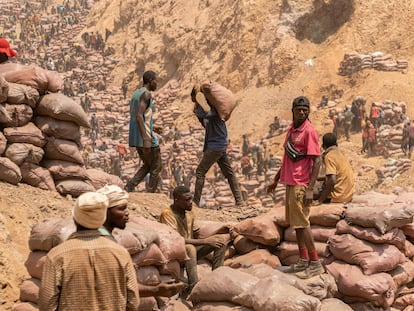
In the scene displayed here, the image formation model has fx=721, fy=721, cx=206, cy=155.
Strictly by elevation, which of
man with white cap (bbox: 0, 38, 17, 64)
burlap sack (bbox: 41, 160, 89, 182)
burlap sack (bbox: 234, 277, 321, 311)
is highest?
man with white cap (bbox: 0, 38, 17, 64)

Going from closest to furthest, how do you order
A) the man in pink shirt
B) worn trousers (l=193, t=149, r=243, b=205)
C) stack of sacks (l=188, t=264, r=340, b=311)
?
1. stack of sacks (l=188, t=264, r=340, b=311)
2. the man in pink shirt
3. worn trousers (l=193, t=149, r=243, b=205)

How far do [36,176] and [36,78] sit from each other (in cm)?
93

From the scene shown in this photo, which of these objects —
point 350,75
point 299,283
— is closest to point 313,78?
point 350,75

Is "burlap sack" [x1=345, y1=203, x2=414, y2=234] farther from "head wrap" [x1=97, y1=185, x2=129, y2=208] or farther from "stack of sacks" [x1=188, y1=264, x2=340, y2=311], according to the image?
"head wrap" [x1=97, y1=185, x2=129, y2=208]

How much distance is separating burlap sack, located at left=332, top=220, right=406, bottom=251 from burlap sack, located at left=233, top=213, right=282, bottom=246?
0.57 m

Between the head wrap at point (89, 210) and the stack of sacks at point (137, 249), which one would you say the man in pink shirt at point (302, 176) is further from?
the head wrap at point (89, 210)

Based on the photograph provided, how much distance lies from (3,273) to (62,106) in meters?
1.96

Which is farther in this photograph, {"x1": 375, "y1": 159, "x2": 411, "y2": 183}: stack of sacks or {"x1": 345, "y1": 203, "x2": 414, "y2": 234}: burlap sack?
{"x1": 375, "y1": 159, "x2": 411, "y2": 183}: stack of sacks

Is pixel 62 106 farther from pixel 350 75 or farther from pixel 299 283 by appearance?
pixel 350 75

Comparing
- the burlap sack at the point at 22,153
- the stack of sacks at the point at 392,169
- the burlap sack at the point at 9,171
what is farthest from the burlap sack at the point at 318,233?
the stack of sacks at the point at 392,169

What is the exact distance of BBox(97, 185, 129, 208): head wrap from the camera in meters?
3.77

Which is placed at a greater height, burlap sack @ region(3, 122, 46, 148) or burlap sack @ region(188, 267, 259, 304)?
burlap sack @ region(3, 122, 46, 148)

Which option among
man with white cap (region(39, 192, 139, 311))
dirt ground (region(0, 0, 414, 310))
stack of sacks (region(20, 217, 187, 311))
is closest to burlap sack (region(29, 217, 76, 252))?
stack of sacks (region(20, 217, 187, 311))

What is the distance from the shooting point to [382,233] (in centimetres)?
620
